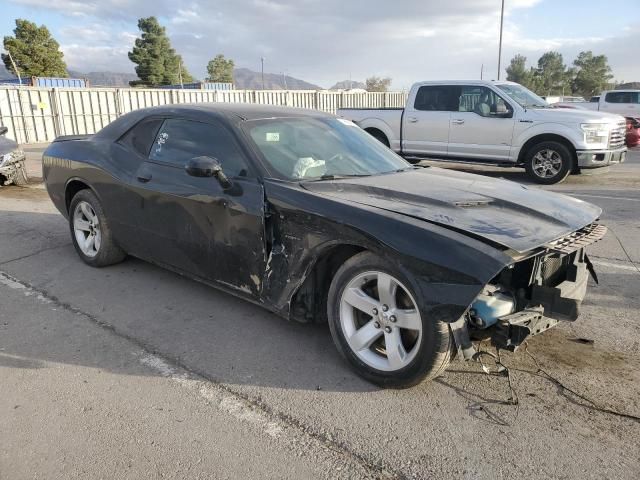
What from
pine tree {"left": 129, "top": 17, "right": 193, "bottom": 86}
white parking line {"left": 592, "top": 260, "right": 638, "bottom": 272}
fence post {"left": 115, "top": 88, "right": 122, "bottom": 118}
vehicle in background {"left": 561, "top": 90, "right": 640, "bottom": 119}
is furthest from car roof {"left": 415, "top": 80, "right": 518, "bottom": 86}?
pine tree {"left": 129, "top": 17, "right": 193, "bottom": 86}

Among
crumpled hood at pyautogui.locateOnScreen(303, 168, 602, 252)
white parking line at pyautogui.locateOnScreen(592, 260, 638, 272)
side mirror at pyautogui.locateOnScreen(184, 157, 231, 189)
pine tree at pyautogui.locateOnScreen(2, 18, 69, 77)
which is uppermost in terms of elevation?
pine tree at pyautogui.locateOnScreen(2, 18, 69, 77)

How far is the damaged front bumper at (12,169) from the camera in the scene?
31.7 ft

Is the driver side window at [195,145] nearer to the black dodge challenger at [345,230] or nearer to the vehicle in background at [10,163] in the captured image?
the black dodge challenger at [345,230]

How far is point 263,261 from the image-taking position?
134 inches

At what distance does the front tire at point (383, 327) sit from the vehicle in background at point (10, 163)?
8974 mm

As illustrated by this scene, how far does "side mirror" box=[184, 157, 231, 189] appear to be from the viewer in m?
3.48

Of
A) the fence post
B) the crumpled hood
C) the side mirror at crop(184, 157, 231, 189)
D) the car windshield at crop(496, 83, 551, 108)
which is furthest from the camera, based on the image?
the fence post

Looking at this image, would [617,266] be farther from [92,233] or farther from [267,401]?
[92,233]

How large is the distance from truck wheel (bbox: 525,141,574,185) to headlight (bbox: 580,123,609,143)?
432mm

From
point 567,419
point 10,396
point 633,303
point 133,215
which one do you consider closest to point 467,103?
point 633,303

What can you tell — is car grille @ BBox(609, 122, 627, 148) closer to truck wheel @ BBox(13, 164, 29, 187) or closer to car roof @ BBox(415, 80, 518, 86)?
car roof @ BBox(415, 80, 518, 86)

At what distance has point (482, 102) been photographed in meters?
10.6

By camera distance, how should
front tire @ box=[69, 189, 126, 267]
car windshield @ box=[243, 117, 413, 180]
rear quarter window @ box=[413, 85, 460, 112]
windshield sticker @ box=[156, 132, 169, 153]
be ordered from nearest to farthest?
car windshield @ box=[243, 117, 413, 180], windshield sticker @ box=[156, 132, 169, 153], front tire @ box=[69, 189, 126, 267], rear quarter window @ box=[413, 85, 460, 112]

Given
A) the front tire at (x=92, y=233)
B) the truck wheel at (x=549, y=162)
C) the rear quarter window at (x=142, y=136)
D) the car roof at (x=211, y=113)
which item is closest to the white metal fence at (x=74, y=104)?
the truck wheel at (x=549, y=162)
